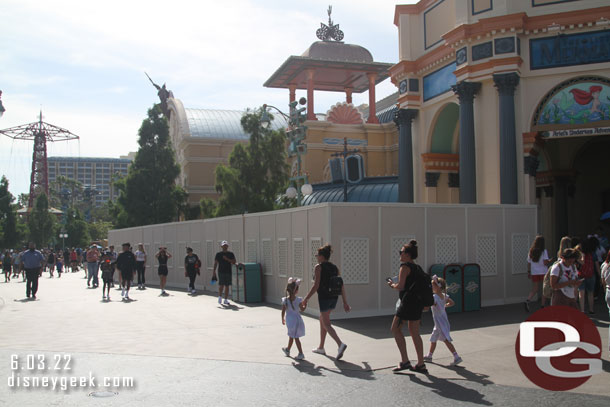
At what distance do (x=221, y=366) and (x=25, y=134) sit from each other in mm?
96560

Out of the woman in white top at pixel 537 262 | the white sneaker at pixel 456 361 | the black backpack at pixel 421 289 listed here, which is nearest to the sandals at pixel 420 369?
the white sneaker at pixel 456 361

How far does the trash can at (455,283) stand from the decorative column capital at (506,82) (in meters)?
7.53

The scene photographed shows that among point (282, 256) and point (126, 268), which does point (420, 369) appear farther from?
point (126, 268)

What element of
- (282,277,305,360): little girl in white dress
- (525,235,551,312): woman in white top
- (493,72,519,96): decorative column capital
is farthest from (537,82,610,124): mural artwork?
(282,277,305,360): little girl in white dress

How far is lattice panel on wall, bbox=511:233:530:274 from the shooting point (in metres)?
16.5

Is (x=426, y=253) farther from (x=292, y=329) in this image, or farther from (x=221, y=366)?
(x=221, y=366)

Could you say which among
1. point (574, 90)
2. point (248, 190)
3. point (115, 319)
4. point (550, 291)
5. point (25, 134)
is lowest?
point (115, 319)

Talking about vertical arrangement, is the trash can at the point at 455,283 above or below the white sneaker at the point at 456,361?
above

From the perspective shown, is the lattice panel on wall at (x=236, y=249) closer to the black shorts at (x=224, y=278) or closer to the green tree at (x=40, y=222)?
the black shorts at (x=224, y=278)

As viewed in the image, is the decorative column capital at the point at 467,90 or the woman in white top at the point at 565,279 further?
the decorative column capital at the point at 467,90

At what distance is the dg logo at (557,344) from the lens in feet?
23.7

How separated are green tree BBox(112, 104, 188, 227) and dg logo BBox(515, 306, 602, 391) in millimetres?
40420

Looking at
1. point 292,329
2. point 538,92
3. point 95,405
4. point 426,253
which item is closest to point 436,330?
point 292,329

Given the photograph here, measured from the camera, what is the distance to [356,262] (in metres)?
14.2
